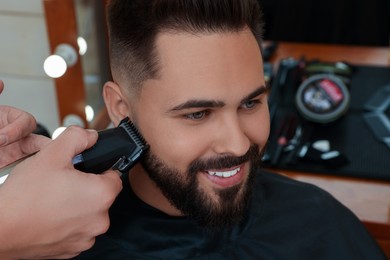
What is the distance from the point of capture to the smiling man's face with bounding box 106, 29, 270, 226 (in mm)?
1088

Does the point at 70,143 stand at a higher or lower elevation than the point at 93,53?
higher

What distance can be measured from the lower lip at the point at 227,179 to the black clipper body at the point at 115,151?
0.16 meters

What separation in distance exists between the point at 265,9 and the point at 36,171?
6.95ft

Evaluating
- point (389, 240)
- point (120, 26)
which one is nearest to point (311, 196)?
point (389, 240)

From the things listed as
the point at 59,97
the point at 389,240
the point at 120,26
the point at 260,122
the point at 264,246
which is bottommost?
the point at 389,240

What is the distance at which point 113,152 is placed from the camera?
1.06 meters

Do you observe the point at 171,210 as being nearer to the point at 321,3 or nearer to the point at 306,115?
the point at 306,115

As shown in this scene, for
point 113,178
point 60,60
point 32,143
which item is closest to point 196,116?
point 113,178

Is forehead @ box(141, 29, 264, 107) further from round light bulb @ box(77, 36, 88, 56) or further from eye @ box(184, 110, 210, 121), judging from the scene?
round light bulb @ box(77, 36, 88, 56)

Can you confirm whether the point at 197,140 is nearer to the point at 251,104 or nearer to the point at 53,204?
the point at 251,104

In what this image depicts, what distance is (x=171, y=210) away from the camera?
4.23 ft

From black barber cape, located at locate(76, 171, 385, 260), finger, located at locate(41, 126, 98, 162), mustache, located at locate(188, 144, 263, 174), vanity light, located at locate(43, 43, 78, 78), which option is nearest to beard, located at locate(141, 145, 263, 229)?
mustache, located at locate(188, 144, 263, 174)

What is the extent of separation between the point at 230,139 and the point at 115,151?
9.0 inches

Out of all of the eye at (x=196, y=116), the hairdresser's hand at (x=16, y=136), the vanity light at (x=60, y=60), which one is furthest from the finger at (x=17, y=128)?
the vanity light at (x=60, y=60)
